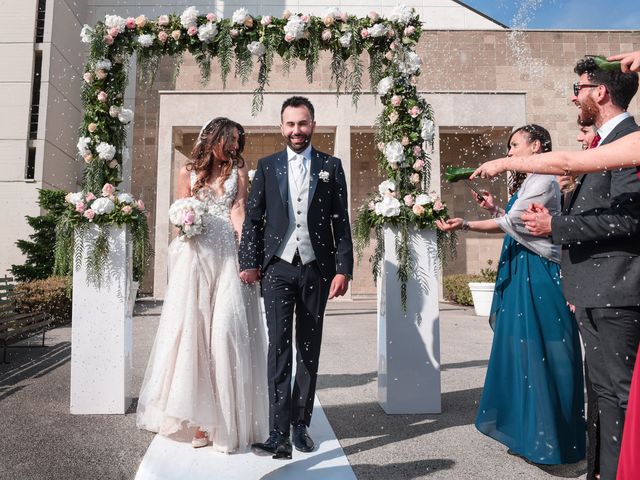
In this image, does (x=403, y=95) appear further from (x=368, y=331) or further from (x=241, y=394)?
(x=368, y=331)

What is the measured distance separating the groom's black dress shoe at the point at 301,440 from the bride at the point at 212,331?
31 cm

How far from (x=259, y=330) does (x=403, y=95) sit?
2895 millimetres

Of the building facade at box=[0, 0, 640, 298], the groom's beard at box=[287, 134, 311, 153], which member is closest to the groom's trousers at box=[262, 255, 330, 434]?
the groom's beard at box=[287, 134, 311, 153]

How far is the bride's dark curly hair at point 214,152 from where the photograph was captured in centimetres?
420

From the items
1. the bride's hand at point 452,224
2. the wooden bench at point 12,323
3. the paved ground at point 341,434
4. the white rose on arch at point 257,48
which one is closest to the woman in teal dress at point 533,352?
the paved ground at point 341,434

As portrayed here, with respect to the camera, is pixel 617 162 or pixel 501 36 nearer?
pixel 617 162

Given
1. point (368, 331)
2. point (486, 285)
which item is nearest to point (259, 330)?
point (368, 331)

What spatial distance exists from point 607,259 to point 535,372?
133 cm

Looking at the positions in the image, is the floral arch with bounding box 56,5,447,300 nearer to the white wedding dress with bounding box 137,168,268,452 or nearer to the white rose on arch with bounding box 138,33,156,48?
the white rose on arch with bounding box 138,33,156,48

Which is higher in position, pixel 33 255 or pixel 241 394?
pixel 33 255

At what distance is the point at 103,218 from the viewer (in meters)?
4.99

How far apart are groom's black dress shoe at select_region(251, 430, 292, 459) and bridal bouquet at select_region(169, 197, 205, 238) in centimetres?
161

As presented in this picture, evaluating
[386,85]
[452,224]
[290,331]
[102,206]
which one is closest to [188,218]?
[290,331]

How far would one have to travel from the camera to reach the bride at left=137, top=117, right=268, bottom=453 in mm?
3754
